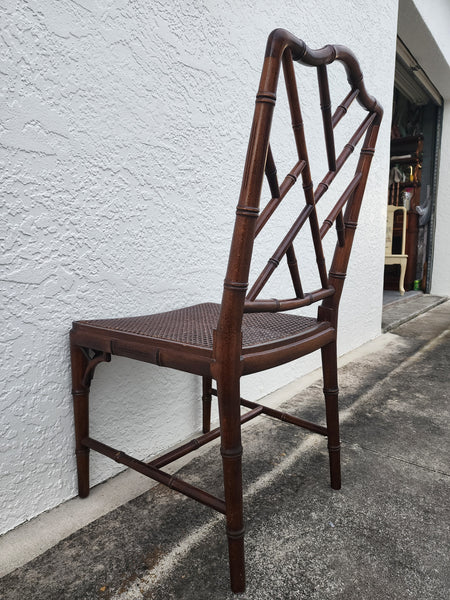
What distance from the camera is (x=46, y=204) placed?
98 cm

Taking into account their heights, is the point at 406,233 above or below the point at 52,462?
above

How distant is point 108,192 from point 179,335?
0.50 meters

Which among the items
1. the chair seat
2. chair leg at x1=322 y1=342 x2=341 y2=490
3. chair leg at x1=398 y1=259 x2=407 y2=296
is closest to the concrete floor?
chair leg at x1=322 y1=342 x2=341 y2=490

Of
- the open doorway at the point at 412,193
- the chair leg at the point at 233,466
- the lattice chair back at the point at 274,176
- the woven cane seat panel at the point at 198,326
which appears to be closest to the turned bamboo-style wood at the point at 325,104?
the lattice chair back at the point at 274,176

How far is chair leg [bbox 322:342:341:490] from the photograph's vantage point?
3.56 feet

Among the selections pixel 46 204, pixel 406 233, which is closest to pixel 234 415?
pixel 46 204

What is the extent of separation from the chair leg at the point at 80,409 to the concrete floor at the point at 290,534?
0.43 feet

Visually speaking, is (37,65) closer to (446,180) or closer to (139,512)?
(139,512)

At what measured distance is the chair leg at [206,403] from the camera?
4.58ft

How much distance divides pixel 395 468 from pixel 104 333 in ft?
3.25

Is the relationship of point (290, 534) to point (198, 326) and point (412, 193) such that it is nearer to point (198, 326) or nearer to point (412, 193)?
point (198, 326)

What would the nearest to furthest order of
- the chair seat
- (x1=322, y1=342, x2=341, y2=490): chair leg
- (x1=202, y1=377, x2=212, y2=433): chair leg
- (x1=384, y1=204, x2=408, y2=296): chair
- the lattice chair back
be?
the lattice chair back
the chair seat
(x1=322, y1=342, x2=341, y2=490): chair leg
(x1=202, y1=377, x2=212, y2=433): chair leg
(x1=384, y1=204, x2=408, y2=296): chair

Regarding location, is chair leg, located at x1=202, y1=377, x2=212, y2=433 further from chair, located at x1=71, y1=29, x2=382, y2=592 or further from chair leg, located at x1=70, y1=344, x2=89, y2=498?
→ chair leg, located at x1=70, y1=344, x2=89, y2=498

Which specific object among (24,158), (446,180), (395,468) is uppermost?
(446,180)
